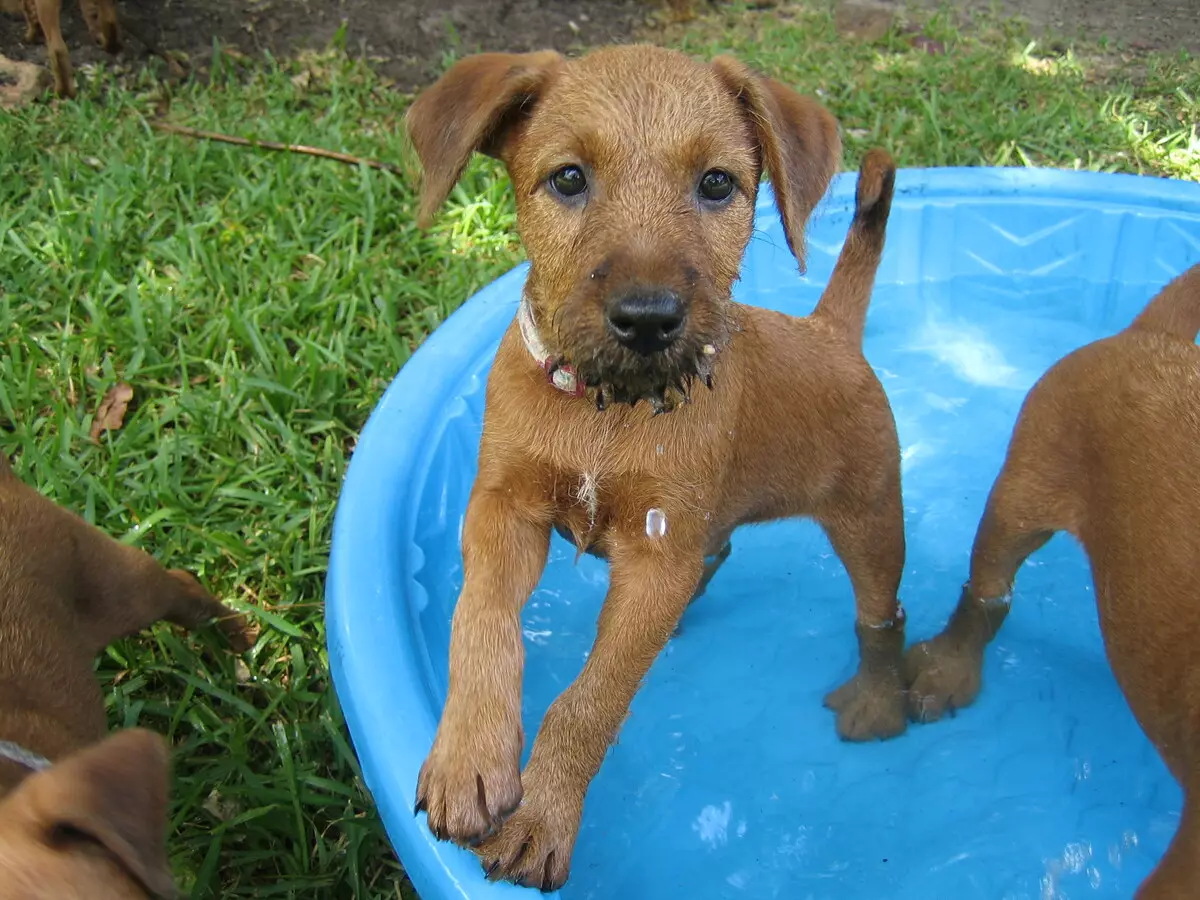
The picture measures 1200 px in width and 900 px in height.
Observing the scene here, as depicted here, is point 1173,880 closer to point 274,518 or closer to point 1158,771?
point 1158,771

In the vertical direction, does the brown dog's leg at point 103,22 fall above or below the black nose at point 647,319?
below

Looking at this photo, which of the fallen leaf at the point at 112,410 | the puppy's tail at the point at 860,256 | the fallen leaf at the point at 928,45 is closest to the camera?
the puppy's tail at the point at 860,256

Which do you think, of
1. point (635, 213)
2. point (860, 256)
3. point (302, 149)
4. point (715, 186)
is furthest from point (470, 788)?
point (302, 149)

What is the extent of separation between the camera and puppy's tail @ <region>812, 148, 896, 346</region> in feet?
10.1

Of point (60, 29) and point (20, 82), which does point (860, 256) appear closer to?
point (20, 82)

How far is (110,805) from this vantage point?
179 cm

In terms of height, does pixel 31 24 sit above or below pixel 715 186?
below

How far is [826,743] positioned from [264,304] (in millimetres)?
2878

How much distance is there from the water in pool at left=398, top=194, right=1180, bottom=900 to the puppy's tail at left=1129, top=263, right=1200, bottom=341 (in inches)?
51.6

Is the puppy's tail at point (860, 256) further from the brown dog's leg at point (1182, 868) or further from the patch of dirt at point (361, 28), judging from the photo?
the patch of dirt at point (361, 28)

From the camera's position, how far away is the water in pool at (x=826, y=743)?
3303 millimetres

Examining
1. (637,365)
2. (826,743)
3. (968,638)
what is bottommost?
(826,743)

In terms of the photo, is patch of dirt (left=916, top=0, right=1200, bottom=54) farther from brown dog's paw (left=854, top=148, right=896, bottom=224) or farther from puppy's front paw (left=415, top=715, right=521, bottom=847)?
puppy's front paw (left=415, top=715, right=521, bottom=847)

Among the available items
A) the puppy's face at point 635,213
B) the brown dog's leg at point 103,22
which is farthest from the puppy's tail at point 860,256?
the brown dog's leg at point 103,22
